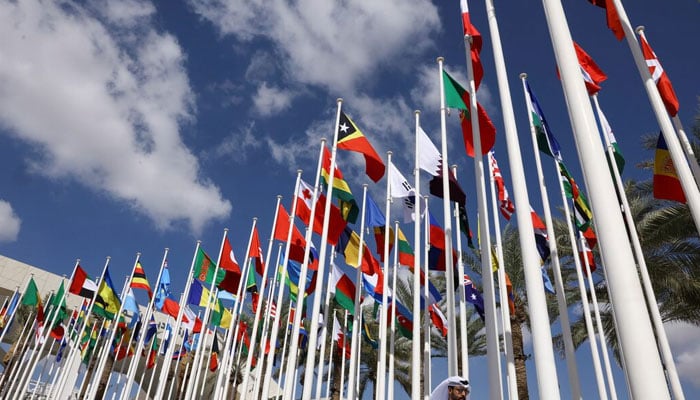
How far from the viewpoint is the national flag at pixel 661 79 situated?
8844 mm

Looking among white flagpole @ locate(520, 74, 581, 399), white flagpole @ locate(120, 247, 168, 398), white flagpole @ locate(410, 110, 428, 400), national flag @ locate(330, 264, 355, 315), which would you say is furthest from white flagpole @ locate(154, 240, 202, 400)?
white flagpole @ locate(520, 74, 581, 399)

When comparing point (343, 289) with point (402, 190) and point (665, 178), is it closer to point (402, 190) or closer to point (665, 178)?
point (402, 190)

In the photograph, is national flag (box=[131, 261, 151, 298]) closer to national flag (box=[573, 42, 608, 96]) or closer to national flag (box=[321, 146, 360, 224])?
national flag (box=[321, 146, 360, 224])

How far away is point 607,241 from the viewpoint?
407 cm

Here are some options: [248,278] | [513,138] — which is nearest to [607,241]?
[513,138]

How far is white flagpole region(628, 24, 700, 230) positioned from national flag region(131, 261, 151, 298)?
17499 mm

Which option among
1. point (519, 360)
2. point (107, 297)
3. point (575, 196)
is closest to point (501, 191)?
point (575, 196)

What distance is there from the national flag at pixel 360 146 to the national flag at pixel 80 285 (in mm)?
13411

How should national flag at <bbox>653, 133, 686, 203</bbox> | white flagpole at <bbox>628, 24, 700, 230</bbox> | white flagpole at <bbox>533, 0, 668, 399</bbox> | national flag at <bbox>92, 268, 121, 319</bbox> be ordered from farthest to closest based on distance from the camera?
national flag at <bbox>92, 268, 121, 319</bbox>, national flag at <bbox>653, 133, 686, 203</bbox>, white flagpole at <bbox>628, 24, 700, 230</bbox>, white flagpole at <bbox>533, 0, 668, 399</bbox>

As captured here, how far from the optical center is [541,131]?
34.3 feet

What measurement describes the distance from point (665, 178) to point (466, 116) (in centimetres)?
424

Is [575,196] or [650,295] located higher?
[575,196]

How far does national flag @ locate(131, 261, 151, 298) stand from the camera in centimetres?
1853

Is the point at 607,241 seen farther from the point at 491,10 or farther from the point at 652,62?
the point at 652,62
